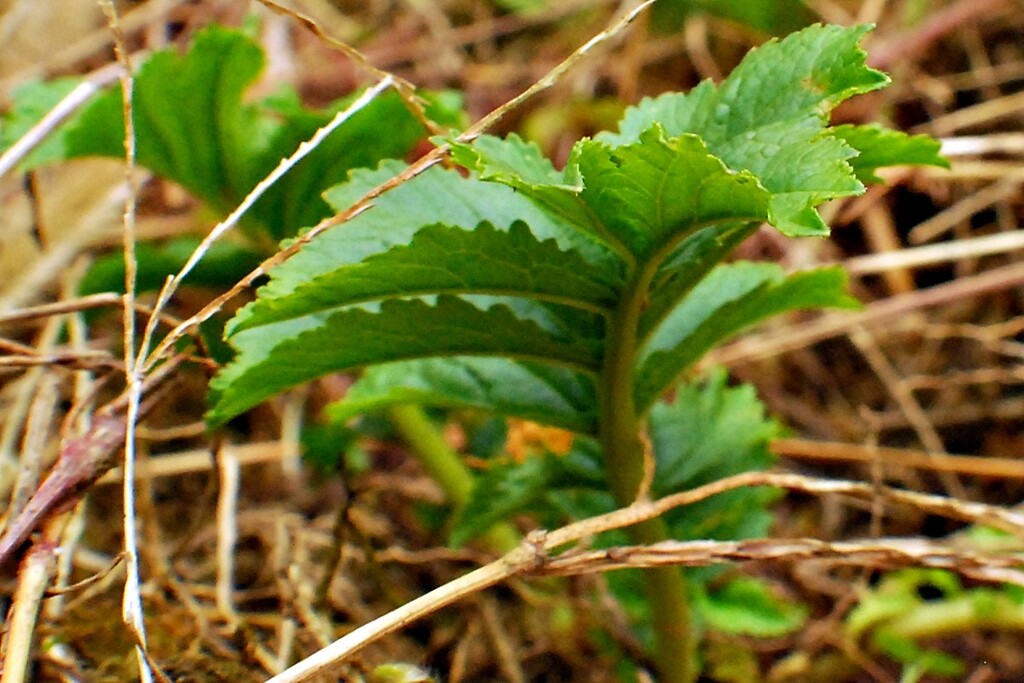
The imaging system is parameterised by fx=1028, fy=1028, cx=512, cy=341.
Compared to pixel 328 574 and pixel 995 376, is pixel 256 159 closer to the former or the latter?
pixel 328 574

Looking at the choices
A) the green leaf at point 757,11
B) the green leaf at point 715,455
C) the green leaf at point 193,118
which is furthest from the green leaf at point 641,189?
the green leaf at point 757,11

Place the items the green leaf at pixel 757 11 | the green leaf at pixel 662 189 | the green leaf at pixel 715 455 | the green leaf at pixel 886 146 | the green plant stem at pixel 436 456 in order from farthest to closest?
the green leaf at pixel 757 11
the green plant stem at pixel 436 456
the green leaf at pixel 715 455
the green leaf at pixel 886 146
the green leaf at pixel 662 189

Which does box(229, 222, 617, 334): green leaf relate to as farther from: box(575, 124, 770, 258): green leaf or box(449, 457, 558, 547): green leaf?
box(449, 457, 558, 547): green leaf

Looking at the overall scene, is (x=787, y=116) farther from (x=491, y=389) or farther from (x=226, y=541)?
(x=226, y=541)

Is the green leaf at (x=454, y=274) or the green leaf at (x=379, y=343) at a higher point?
the green leaf at (x=454, y=274)

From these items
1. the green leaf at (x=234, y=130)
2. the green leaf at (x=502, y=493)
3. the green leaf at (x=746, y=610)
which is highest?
the green leaf at (x=234, y=130)

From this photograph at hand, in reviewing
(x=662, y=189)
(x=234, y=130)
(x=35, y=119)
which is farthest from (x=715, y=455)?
(x=35, y=119)

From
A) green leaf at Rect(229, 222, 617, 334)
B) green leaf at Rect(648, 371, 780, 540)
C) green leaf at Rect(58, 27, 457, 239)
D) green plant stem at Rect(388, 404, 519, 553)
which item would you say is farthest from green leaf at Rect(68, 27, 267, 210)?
green leaf at Rect(648, 371, 780, 540)

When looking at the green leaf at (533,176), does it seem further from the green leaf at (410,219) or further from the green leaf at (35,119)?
the green leaf at (35,119)
